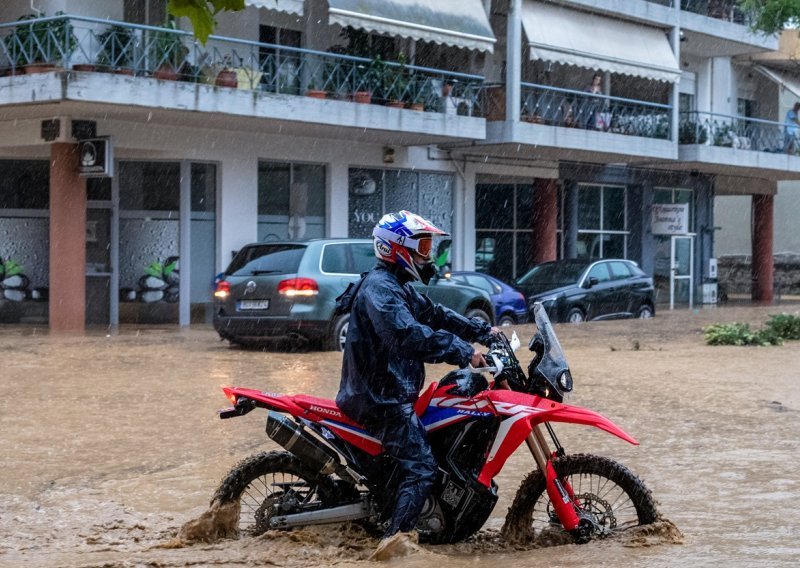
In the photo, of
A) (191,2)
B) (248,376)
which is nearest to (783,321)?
(248,376)

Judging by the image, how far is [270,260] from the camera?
54.1 feet

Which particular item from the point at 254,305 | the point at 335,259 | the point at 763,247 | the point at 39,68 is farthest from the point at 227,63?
the point at 763,247

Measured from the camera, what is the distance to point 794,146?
34.4 m

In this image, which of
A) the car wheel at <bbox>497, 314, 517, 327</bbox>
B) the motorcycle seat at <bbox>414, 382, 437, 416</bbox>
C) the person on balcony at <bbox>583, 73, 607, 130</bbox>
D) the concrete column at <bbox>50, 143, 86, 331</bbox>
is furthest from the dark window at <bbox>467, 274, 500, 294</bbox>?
the motorcycle seat at <bbox>414, 382, 437, 416</bbox>

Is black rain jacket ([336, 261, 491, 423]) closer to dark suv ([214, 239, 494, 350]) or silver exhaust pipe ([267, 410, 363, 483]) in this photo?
silver exhaust pipe ([267, 410, 363, 483])

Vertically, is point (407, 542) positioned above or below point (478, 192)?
below

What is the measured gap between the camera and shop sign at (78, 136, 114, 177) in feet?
65.5

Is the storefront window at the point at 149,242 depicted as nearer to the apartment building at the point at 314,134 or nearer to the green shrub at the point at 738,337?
the apartment building at the point at 314,134

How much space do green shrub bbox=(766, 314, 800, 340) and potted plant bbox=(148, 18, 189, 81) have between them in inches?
404

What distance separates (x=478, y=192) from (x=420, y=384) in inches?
923

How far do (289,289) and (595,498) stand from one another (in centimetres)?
A: 1043

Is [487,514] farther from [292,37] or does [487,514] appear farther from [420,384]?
[292,37]

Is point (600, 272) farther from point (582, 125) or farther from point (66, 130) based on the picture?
point (66, 130)

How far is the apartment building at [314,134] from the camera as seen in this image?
2002 centimetres
